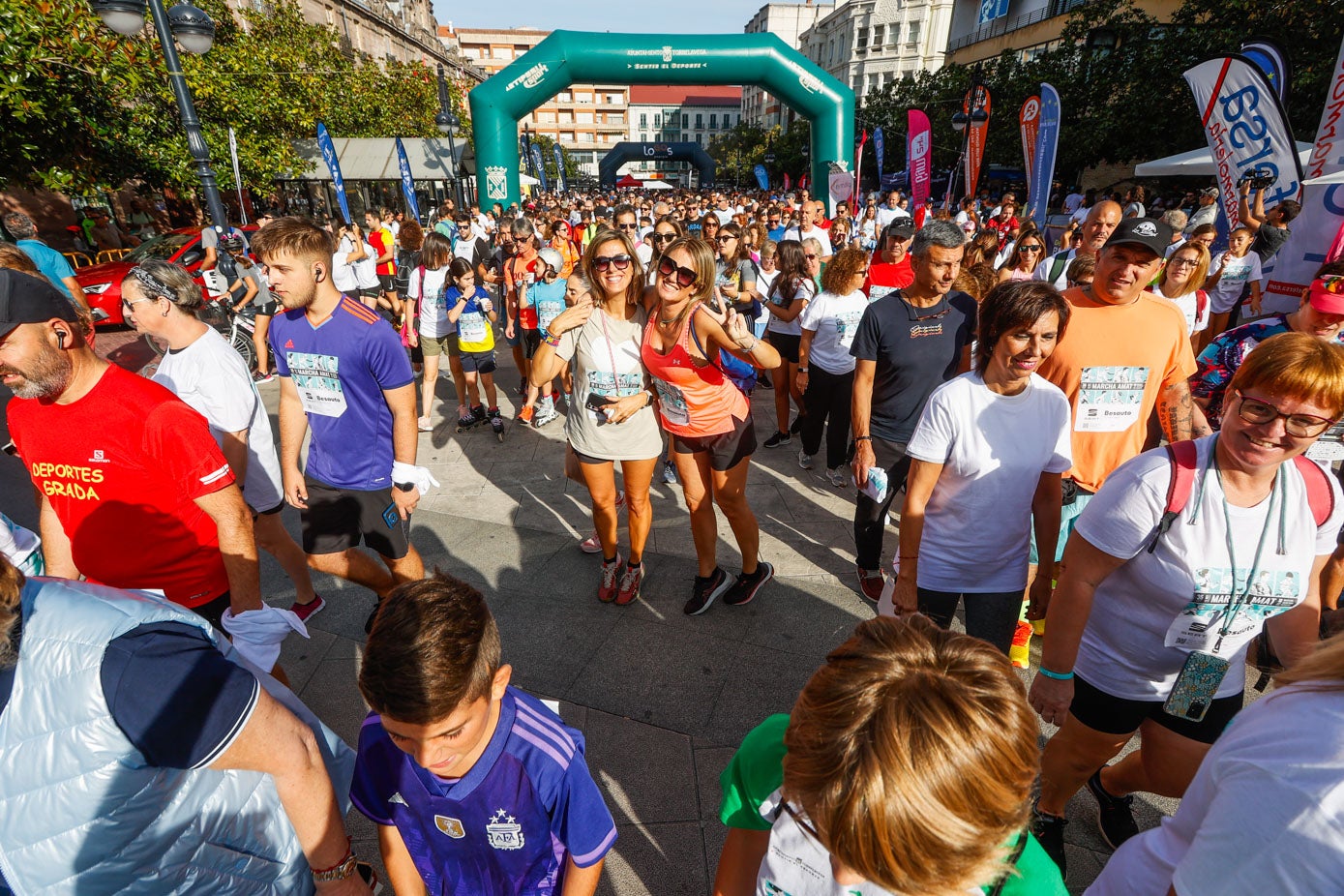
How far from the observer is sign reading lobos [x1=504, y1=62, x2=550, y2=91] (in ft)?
52.4

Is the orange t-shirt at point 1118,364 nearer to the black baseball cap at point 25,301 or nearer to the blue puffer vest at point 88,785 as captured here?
the blue puffer vest at point 88,785

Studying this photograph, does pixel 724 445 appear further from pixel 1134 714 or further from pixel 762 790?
pixel 762 790

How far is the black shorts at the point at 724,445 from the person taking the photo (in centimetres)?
318

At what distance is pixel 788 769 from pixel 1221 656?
5.36ft

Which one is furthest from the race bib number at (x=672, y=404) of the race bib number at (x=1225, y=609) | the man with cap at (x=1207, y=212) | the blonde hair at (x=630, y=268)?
the man with cap at (x=1207, y=212)

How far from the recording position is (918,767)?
783mm

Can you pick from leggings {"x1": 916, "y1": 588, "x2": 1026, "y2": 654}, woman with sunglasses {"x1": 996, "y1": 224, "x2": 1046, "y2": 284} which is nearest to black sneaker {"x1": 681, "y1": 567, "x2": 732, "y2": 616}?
leggings {"x1": 916, "y1": 588, "x2": 1026, "y2": 654}

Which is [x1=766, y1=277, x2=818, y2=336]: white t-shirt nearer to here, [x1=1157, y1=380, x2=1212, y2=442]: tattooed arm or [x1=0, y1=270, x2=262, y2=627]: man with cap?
[x1=1157, y1=380, x2=1212, y2=442]: tattooed arm

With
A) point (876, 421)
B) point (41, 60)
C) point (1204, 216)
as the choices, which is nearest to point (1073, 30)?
point (1204, 216)

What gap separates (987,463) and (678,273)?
1.53 meters

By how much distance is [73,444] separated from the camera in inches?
74.2

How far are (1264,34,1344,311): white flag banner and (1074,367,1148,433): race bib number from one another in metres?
3.69

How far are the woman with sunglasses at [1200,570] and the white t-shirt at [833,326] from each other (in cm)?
291

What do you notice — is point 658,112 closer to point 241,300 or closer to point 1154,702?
point 241,300
